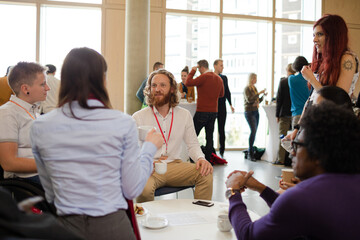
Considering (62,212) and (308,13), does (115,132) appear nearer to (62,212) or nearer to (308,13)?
(62,212)

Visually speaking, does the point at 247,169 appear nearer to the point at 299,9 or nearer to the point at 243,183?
the point at 243,183

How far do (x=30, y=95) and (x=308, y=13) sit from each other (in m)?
8.12

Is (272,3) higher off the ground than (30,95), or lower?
higher

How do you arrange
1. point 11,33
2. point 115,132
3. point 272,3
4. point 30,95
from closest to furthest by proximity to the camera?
point 115,132
point 30,95
point 11,33
point 272,3

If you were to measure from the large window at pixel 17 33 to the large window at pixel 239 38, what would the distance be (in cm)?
285

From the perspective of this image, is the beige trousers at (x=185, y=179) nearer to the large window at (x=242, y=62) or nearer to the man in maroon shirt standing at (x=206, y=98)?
the man in maroon shirt standing at (x=206, y=98)

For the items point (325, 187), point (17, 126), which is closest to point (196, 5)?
point (17, 126)

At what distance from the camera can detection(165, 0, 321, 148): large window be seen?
7844mm

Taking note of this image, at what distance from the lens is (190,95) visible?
257 inches

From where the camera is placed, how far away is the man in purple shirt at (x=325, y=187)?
3.60 feet

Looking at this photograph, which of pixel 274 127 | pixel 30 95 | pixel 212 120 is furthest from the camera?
pixel 274 127

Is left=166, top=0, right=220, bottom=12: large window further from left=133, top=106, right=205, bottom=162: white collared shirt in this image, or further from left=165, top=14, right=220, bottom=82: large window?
left=133, top=106, right=205, bottom=162: white collared shirt

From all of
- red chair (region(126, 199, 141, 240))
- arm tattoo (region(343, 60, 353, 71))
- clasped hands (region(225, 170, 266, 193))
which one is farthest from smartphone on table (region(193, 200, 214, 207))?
arm tattoo (region(343, 60, 353, 71))

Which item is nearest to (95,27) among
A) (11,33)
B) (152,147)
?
(11,33)
